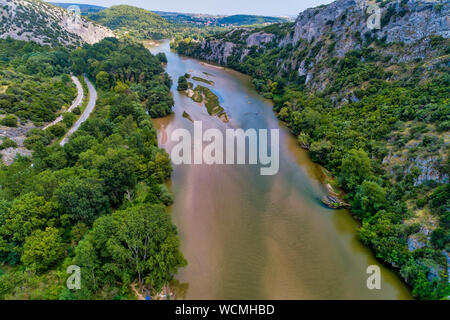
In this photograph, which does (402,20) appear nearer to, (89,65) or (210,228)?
(210,228)

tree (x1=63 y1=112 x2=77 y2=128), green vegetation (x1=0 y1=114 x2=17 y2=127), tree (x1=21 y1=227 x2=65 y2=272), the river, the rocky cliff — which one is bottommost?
the river

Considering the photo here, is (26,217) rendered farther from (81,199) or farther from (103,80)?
(103,80)

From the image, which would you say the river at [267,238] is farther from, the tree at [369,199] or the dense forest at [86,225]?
the dense forest at [86,225]

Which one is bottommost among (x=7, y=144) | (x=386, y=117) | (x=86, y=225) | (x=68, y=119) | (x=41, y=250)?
(x=86, y=225)

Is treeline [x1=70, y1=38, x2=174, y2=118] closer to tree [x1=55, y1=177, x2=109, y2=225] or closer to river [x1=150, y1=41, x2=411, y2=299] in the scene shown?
river [x1=150, y1=41, x2=411, y2=299]

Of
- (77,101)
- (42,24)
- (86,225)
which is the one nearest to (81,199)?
(86,225)

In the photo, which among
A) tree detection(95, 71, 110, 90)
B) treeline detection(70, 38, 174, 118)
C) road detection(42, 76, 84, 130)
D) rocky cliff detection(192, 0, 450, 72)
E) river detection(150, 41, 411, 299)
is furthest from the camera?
tree detection(95, 71, 110, 90)

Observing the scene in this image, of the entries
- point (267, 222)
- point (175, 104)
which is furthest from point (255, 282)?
point (175, 104)

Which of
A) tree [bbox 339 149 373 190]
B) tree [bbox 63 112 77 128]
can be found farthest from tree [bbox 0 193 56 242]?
tree [bbox 339 149 373 190]
